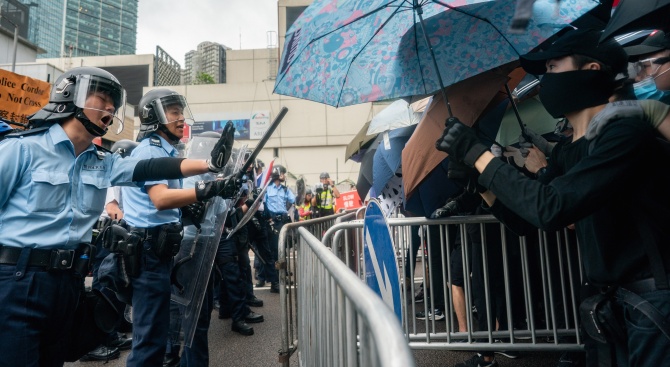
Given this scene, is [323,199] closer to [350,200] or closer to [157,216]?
[350,200]

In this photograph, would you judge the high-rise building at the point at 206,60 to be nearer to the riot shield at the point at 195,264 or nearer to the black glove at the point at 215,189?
the riot shield at the point at 195,264

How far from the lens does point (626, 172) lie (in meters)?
1.65

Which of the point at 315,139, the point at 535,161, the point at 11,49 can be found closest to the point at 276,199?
the point at 535,161

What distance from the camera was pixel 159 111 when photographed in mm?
3248

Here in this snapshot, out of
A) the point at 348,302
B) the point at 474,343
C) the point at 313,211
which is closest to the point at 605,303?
the point at 348,302

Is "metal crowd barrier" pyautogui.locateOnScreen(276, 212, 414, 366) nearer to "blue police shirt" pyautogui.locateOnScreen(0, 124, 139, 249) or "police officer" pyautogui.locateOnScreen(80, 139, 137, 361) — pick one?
"blue police shirt" pyautogui.locateOnScreen(0, 124, 139, 249)

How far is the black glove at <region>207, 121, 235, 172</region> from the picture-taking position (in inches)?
103

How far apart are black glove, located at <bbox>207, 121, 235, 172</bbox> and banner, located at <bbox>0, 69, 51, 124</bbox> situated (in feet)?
17.5

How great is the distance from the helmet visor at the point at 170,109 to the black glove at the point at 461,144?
208cm

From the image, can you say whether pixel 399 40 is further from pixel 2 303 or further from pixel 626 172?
pixel 2 303

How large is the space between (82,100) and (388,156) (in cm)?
269

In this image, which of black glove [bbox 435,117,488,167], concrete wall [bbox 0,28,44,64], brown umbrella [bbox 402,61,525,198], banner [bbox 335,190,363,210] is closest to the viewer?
black glove [bbox 435,117,488,167]

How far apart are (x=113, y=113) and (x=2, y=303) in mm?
1070

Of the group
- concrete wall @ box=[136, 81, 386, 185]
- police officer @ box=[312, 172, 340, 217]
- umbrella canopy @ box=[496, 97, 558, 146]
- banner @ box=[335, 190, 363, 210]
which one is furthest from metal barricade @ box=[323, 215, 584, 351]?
concrete wall @ box=[136, 81, 386, 185]
